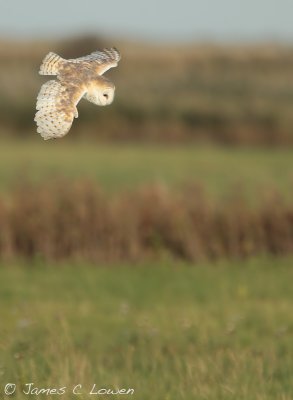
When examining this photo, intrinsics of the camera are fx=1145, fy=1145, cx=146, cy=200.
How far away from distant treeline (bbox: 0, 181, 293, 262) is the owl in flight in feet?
39.8

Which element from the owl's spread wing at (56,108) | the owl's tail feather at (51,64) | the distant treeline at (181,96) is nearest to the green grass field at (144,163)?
the distant treeline at (181,96)

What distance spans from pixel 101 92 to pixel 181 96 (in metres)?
43.6

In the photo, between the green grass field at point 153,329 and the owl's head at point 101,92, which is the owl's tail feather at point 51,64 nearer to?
the owl's head at point 101,92

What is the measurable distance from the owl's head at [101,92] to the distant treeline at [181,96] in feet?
118

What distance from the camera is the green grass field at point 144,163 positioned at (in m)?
29.0

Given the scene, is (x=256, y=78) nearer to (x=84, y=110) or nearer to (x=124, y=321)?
(x=84, y=110)

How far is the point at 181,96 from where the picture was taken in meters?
47.6

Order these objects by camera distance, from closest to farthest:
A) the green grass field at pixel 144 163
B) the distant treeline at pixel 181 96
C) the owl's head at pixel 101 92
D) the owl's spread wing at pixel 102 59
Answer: the owl's head at pixel 101 92
the owl's spread wing at pixel 102 59
the green grass field at pixel 144 163
the distant treeline at pixel 181 96

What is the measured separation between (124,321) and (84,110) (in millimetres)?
30416

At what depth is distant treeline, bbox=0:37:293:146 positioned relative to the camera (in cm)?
4141

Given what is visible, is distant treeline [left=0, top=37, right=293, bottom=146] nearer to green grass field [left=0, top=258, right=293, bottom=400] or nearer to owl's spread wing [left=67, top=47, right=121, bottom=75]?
green grass field [left=0, top=258, right=293, bottom=400]

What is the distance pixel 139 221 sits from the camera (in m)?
17.1

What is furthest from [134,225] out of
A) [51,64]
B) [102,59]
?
[51,64]

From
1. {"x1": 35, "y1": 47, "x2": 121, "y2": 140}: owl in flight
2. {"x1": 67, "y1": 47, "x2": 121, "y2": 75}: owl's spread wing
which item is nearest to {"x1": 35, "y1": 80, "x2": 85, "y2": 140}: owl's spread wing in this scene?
{"x1": 35, "y1": 47, "x2": 121, "y2": 140}: owl in flight
